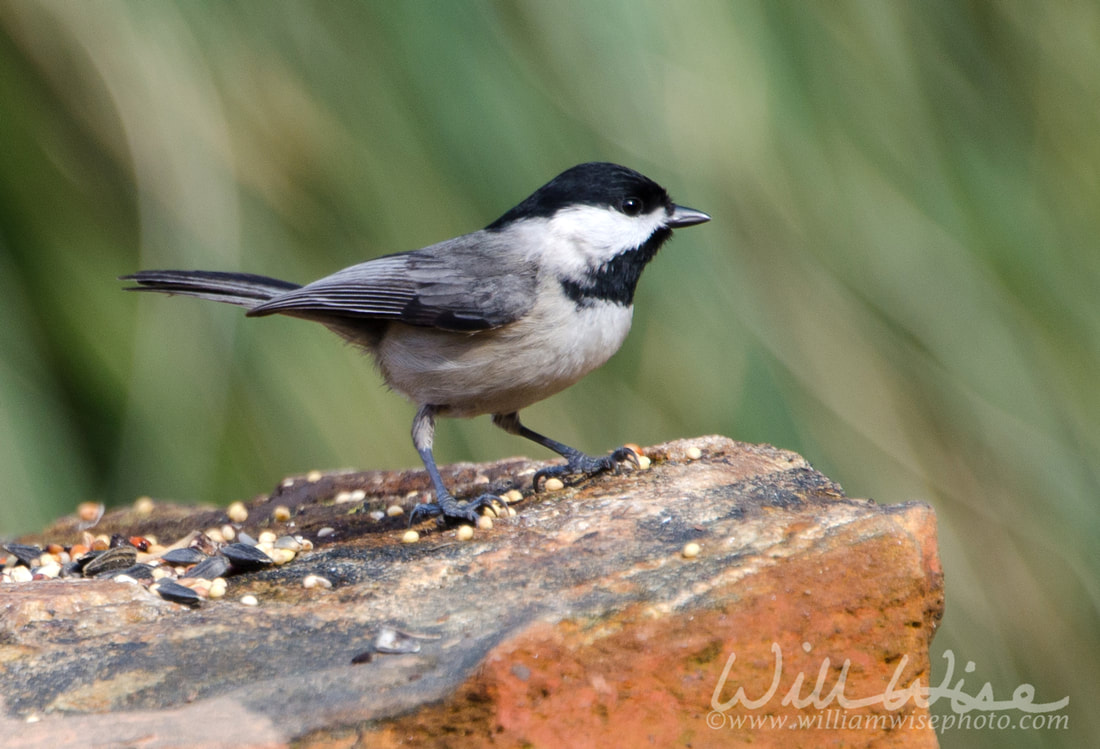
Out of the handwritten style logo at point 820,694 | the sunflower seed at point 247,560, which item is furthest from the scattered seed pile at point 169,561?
the handwritten style logo at point 820,694

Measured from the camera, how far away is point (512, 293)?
7.61 feet

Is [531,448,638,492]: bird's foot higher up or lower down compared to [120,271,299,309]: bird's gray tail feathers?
lower down

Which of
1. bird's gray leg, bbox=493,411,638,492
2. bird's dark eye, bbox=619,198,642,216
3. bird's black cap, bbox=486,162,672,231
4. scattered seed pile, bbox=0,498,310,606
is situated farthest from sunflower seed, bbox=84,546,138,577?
bird's dark eye, bbox=619,198,642,216

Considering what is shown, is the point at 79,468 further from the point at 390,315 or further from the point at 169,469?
the point at 390,315

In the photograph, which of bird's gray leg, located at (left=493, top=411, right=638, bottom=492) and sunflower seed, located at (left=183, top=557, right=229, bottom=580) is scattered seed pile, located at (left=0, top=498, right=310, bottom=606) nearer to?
sunflower seed, located at (left=183, top=557, right=229, bottom=580)

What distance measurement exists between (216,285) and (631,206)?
95cm

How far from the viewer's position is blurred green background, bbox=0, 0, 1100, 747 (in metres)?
2.32

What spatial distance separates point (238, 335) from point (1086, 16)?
2.24 meters

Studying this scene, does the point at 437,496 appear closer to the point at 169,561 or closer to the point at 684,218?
the point at 169,561

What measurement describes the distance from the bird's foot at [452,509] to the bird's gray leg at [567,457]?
0.23 metres

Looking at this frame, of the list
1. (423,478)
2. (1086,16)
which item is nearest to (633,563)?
(423,478)

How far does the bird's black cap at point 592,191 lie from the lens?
7.61 feet

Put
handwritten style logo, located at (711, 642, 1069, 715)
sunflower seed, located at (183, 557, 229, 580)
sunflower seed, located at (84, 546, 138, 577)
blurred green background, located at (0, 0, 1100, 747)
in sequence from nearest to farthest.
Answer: handwritten style logo, located at (711, 642, 1069, 715), sunflower seed, located at (183, 557, 229, 580), sunflower seed, located at (84, 546, 138, 577), blurred green background, located at (0, 0, 1100, 747)

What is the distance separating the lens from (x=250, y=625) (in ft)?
4.90
